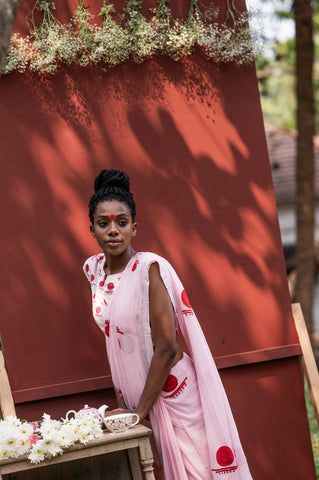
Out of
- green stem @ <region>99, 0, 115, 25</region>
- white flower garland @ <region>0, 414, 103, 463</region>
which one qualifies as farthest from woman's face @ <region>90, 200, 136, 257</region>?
green stem @ <region>99, 0, 115, 25</region>

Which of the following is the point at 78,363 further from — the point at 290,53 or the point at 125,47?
the point at 290,53

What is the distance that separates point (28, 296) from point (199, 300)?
3.46ft

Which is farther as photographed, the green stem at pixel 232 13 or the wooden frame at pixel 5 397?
the green stem at pixel 232 13

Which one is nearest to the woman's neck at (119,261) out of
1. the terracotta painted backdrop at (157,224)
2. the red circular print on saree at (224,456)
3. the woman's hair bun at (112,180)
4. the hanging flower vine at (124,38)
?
the woman's hair bun at (112,180)

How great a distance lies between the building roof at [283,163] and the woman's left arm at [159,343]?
10.4 metres

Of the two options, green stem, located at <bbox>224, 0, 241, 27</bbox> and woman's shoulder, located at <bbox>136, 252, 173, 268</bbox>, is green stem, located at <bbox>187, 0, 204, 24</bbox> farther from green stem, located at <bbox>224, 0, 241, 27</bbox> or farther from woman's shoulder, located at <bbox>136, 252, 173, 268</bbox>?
woman's shoulder, located at <bbox>136, 252, 173, 268</bbox>

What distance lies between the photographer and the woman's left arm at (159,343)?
3.24 meters

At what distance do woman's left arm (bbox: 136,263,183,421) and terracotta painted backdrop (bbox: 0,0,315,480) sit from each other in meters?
0.70

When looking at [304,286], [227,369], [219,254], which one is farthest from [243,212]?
[304,286]

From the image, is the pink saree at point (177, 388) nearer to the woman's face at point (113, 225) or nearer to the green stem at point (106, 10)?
the woman's face at point (113, 225)

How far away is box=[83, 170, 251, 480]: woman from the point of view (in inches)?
129

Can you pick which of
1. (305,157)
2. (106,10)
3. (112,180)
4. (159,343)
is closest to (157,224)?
(112,180)

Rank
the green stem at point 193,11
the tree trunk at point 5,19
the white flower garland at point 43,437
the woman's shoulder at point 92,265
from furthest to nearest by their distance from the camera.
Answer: the green stem at point 193,11, the woman's shoulder at point 92,265, the white flower garland at point 43,437, the tree trunk at point 5,19

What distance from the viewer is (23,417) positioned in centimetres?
383
